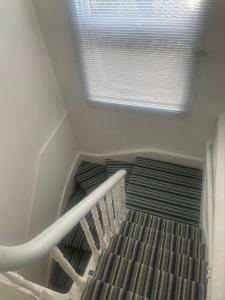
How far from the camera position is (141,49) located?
7.07 ft

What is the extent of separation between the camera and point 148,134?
2.95m

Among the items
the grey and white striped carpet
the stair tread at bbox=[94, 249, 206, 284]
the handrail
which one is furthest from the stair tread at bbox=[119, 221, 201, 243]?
the handrail

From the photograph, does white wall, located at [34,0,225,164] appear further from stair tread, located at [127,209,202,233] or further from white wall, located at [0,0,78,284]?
stair tread, located at [127,209,202,233]

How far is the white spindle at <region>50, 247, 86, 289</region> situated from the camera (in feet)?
3.52

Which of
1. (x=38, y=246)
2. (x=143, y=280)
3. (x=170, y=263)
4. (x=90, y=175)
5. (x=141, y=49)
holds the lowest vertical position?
(x=38, y=246)

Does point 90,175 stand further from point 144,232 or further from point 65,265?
point 65,265

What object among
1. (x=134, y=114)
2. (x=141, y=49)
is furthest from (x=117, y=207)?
(x=141, y=49)

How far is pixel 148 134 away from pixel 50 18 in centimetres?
154

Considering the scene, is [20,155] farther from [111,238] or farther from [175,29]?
[175,29]

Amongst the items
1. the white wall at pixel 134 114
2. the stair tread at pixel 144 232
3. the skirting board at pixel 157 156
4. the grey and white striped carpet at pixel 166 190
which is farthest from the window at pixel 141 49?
the stair tread at pixel 144 232

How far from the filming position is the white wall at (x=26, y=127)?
1943 mm

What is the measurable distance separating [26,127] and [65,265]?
146cm

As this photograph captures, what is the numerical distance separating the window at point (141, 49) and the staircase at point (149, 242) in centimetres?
92

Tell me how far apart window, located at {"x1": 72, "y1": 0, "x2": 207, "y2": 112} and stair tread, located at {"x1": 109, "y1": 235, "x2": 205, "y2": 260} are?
1257mm
